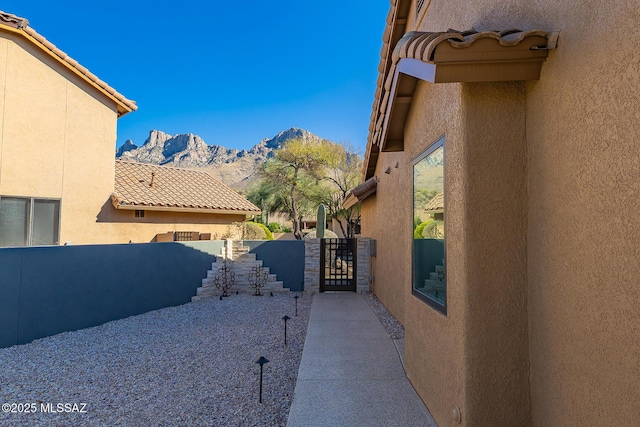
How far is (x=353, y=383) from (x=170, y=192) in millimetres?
13771

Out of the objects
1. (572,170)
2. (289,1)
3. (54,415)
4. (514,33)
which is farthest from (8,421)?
(289,1)

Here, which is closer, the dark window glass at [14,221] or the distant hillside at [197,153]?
the dark window glass at [14,221]

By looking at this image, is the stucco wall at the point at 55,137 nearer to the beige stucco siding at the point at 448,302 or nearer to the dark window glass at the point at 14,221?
the dark window glass at the point at 14,221

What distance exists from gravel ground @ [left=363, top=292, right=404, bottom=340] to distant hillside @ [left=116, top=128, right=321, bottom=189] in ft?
213

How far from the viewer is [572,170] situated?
97.9 inches

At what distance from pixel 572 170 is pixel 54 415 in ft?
20.8

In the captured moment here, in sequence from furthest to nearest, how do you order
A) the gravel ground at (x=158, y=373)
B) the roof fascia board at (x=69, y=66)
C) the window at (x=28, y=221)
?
the roof fascia board at (x=69, y=66)
the window at (x=28, y=221)
the gravel ground at (x=158, y=373)

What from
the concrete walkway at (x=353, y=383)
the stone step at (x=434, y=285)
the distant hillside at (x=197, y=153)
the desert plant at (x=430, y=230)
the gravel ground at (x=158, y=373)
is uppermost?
the distant hillside at (x=197, y=153)

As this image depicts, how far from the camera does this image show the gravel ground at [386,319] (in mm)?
7325

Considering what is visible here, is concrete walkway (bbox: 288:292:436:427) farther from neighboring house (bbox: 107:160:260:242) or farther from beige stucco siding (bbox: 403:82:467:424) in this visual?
neighboring house (bbox: 107:160:260:242)

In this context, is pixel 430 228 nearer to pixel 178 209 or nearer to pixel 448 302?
pixel 448 302

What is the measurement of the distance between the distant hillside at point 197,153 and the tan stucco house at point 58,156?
60.0 meters

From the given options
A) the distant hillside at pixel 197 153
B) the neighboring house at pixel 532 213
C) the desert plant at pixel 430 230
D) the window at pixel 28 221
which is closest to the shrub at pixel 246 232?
the window at pixel 28 221

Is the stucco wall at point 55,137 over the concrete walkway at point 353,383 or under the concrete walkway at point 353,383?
over
